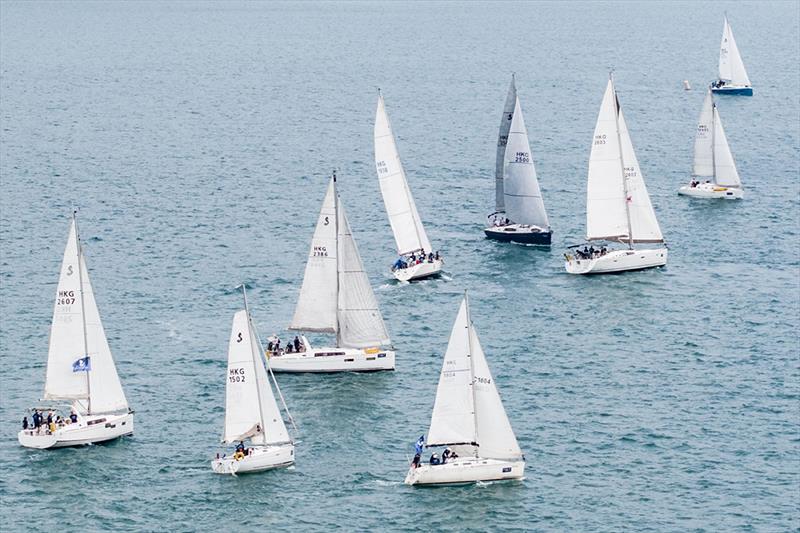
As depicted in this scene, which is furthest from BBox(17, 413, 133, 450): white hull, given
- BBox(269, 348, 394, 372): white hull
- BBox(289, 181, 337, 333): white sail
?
BBox(289, 181, 337, 333): white sail

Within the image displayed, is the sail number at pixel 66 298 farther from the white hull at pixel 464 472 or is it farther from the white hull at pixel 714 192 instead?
the white hull at pixel 714 192

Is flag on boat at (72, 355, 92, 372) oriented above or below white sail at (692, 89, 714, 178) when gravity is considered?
A: below

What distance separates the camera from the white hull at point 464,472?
10212 cm

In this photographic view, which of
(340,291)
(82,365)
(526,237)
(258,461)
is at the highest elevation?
(526,237)

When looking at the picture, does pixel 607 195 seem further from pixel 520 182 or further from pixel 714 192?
pixel 714 192

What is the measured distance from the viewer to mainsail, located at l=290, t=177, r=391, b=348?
123875mm

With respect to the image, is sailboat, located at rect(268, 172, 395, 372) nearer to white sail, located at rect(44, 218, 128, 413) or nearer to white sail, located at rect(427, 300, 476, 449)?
white sail, located at rect(44, 218, 128, 413)

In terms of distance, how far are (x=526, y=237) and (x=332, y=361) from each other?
41.2m

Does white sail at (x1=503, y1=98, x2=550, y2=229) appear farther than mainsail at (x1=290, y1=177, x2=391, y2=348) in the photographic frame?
Yes

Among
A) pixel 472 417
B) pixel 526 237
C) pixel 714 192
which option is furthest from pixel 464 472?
pixel 714 192

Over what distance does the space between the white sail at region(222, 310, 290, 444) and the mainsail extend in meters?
19.2

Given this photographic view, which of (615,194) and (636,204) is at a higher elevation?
(615,194)

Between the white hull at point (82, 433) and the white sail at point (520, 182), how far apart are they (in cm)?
6040

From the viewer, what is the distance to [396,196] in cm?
15050
